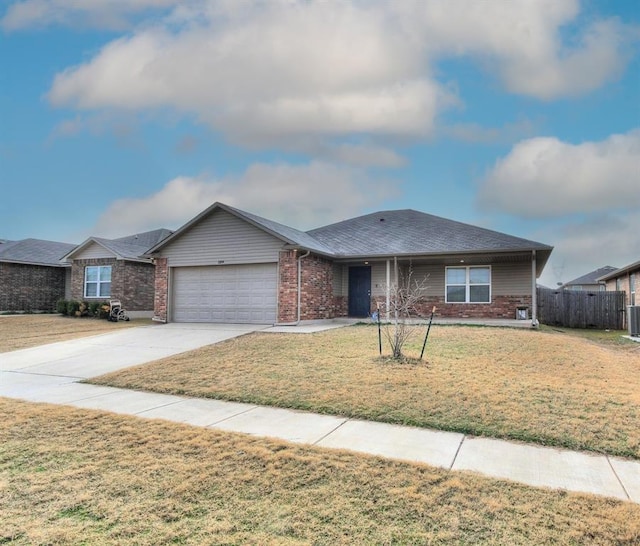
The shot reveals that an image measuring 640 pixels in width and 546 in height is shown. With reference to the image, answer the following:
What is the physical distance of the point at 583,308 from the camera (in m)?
20.8

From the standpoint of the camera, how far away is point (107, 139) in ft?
63.7

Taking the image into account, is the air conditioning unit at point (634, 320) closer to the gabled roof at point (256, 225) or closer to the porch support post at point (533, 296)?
the porch support post at point (533, 296)

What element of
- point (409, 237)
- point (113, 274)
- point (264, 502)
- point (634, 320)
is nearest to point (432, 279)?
point (409, 237)

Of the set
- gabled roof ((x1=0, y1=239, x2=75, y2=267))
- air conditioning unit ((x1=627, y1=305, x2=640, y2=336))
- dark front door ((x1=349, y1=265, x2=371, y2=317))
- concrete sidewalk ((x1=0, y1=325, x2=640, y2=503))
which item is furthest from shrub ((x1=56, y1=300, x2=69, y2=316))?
air conditioning unit ((x1=627, y1=305, x2=640, y2=336))

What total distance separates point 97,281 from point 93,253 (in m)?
1.52

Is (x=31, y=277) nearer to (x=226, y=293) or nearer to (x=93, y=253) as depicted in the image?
(x=93, y=253)

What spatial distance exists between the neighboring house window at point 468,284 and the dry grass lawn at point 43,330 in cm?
1344

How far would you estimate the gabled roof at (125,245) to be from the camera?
847 inches

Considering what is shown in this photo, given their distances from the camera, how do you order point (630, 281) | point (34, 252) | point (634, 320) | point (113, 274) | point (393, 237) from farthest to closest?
point (34, 252) < point (113, 274) < point (630, 281) < point (393, 237) < point (634, 320)

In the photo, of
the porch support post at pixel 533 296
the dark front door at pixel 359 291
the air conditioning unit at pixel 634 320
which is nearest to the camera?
the air conditioning unit at pixel 634 320

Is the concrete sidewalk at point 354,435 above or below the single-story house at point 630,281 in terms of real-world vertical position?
below

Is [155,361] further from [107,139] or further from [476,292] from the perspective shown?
[107,139]

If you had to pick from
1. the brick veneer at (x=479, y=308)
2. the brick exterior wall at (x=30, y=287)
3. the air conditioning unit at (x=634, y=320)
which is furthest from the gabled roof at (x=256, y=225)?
the brick exterior wall at (x=30, y=287)

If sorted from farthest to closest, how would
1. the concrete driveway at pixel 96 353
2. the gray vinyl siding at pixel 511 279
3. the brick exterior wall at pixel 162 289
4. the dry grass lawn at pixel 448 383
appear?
1. the brick exterior wall at pixel 162 289
2. the gray vinyl siding at pixel 511 279
3. the concrete driveway at pixel 96 353
4. the dry grass lawn at pixel 448 383
